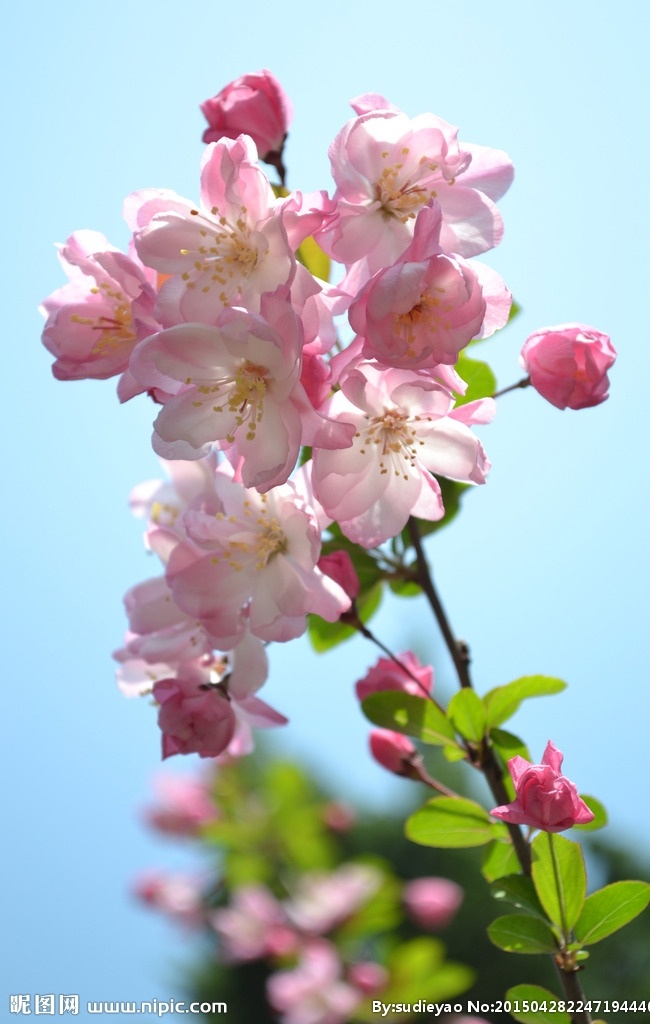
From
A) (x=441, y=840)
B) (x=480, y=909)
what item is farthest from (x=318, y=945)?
(x=441, y=840)

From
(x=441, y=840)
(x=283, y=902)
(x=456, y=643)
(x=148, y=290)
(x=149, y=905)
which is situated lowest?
(x=441, y=840)

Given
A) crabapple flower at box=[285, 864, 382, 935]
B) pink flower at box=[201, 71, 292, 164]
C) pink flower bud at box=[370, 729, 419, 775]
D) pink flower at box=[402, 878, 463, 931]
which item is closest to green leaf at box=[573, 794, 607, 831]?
pink flower bud at box=[370, 729, 419, 775]

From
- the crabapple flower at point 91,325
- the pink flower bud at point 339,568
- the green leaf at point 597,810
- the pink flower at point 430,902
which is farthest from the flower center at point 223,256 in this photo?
the pink flower at point 430,902

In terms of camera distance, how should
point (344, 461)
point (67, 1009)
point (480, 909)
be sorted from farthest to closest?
1. point (480, 909)
2. point (67, 1009)
3. point (344, 461)

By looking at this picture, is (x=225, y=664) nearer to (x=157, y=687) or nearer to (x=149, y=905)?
(x=157, y=687)

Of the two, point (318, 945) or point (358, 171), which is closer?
point (358, 171)

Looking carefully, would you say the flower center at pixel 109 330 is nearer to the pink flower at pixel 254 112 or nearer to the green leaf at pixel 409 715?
the pink flower at pixel 254 112

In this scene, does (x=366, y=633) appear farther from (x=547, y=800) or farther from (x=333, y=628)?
(x=547, y=800)
